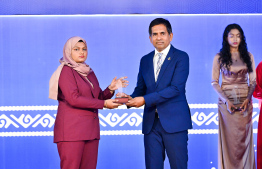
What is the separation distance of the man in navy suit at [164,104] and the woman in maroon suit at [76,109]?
1.21 feet

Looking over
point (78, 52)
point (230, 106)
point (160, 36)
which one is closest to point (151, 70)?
point (160, 36)

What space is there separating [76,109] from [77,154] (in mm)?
398

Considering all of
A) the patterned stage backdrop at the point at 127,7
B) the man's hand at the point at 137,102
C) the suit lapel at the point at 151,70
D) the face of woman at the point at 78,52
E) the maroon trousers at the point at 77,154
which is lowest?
the maroon trousers at the point at 77,154

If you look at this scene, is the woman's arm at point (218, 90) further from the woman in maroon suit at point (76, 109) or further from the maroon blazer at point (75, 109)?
the maroon blazer at point (75, 109)

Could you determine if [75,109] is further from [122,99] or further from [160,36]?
[160,36]

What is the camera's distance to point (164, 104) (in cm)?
358

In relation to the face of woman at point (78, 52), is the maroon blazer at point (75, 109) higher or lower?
lower

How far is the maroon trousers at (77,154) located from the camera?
135 inches

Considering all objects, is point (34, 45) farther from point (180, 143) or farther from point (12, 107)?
point (180, 143)

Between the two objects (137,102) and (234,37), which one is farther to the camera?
(234,37)

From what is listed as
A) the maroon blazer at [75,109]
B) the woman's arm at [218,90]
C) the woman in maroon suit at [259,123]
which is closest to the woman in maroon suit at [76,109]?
the maroon blazer at [75,109]

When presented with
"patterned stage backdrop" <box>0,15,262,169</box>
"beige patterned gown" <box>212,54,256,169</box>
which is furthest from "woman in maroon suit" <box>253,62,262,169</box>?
"patterned stage backdrop" <box>0,15,262,169</box>

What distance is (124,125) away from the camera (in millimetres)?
5316

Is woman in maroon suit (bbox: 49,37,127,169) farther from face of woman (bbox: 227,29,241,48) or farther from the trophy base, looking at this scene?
face of woman (bbox: 227,29,241,48)
